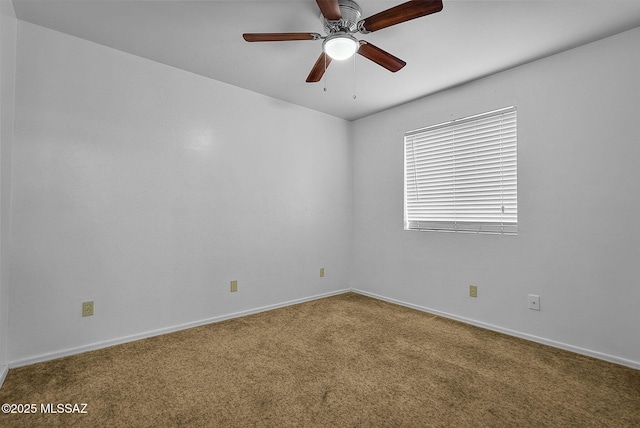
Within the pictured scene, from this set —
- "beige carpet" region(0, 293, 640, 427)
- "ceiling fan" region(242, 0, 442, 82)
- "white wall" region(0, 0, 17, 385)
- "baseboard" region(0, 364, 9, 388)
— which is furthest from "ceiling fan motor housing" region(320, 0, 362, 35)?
"baseboard" region(0, 364, 9, 388)

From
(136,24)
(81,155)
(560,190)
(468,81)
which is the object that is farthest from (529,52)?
(81,155)

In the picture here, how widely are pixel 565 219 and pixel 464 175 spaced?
918 millimetres

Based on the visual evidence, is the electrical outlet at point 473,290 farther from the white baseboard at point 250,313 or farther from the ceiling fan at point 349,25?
the ceiling fan at point 349,25

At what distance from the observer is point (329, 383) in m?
1.85

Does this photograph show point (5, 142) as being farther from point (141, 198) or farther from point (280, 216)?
point (280, 216)

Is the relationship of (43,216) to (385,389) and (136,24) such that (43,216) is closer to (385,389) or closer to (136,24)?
(136,24)

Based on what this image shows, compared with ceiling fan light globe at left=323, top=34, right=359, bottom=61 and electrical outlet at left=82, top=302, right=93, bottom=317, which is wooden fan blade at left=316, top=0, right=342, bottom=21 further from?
electrical outlet at left=82, top=302, right=93, bottom=317

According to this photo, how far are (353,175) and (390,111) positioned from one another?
0.96 metres

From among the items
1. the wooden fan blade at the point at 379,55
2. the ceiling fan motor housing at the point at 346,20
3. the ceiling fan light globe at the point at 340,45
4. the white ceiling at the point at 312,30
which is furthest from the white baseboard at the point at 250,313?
the ceiling fan motor housing at the point at 346,20

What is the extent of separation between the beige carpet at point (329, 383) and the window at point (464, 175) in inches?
42.9

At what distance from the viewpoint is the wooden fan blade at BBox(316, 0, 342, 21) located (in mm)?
1517

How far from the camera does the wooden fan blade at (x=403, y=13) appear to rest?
149 cm

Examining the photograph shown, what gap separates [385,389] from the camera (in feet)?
5.86

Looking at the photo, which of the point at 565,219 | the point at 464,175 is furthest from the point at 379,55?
→ the point at 565,219
